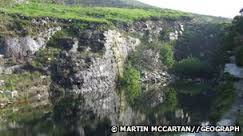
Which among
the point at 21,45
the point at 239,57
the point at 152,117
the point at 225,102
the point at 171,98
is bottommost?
the point at 171,98

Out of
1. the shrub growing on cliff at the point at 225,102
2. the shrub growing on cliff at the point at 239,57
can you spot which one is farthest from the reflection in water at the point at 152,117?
the shrub growing on cliff at the point at 239,57

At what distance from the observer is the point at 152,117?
11900 centimetres

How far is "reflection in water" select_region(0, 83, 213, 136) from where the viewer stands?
339 feet

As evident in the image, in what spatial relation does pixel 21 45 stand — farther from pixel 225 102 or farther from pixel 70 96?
pixel 225 102

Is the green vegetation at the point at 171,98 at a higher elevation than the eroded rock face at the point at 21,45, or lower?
lower

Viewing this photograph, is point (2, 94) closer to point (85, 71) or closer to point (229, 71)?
point (85, 71)

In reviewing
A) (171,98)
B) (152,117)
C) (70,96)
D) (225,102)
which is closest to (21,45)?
(70,96)

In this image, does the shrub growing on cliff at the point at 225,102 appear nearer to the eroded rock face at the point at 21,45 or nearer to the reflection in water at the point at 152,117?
the reflection in water at the point at 152,117

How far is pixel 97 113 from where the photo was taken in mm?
129500

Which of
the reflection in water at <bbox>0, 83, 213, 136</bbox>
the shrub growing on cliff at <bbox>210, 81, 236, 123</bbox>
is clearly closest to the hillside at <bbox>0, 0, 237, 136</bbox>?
the reflection in water at <bbox>0, 83, 213, 136</bbox>

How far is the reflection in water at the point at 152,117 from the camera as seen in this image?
103438mm

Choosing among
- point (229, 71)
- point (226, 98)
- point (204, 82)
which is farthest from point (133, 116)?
point (204, 82)

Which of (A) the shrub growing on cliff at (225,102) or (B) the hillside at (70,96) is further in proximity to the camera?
(B) the hillside at (70,96)

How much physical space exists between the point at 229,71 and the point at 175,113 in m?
32.8
